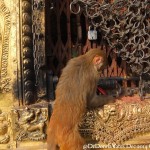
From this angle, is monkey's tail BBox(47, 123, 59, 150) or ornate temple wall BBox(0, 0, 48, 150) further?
ornate temple wall BBox(0, 0, 48, 150)

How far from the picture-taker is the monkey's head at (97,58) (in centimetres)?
405

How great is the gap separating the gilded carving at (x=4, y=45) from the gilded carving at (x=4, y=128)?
0.90ft

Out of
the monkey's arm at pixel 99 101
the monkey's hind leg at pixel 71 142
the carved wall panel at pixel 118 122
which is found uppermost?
the monkey's arm at pixel 99 101

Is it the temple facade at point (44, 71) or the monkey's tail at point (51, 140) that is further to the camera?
the temple facade at point (44, 71)

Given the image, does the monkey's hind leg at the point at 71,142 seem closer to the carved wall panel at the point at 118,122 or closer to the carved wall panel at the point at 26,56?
the carved wall panel at the point at 118,122

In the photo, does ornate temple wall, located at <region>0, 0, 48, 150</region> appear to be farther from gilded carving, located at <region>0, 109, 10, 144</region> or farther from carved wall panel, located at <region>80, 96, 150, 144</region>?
carved wall panel, located at <region>80, 96, 150, 144</region>

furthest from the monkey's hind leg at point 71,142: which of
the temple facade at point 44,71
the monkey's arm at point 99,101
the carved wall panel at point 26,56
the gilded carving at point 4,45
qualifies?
the gilded carving at point 4,45

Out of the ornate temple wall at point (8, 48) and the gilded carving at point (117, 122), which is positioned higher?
the ornate temple wall at point (8, 48)

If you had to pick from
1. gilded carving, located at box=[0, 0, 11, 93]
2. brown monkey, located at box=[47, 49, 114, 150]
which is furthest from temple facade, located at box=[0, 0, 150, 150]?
brown monkey, located at box=[47, 49, 114, 150]

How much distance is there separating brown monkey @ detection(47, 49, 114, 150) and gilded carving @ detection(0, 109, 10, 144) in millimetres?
488

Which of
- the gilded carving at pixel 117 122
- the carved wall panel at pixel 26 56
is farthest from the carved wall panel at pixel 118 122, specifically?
the carved wall panel at pixel 26 56

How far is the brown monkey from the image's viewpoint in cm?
384

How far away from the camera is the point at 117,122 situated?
4.13 m

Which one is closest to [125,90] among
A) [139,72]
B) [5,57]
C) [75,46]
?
[139,72]
